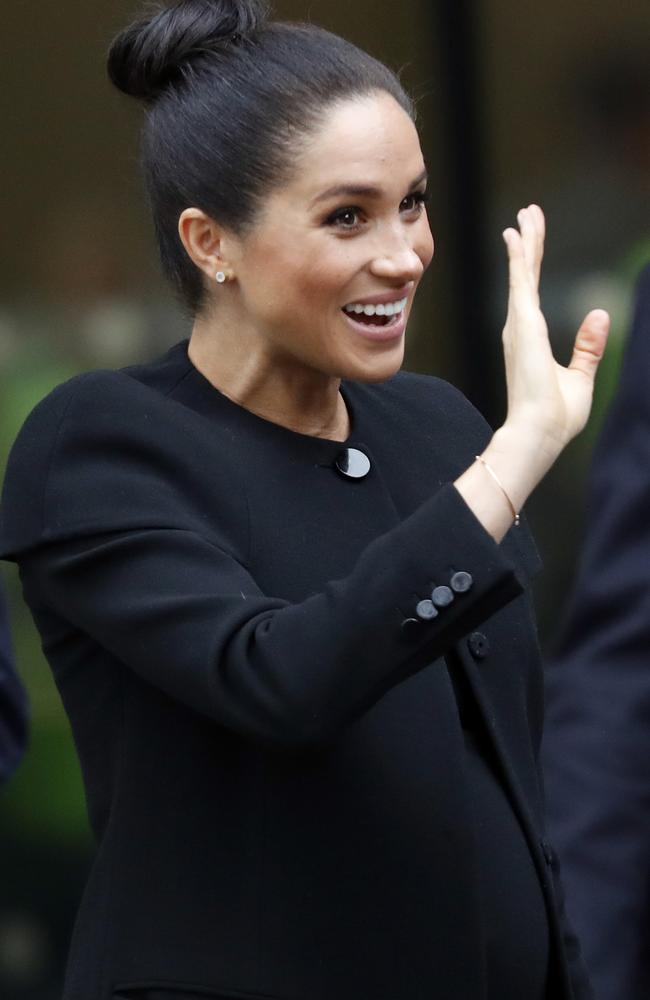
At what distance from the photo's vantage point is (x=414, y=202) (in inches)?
89.6

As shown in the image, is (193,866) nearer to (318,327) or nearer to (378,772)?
(378,772)

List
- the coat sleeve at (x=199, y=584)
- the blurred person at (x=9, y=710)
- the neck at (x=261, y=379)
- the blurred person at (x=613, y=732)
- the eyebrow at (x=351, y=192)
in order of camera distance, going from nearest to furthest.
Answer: the coat sleeve at (x=199, y=584), the eyebrow at (x=351, y=192), the neck at (x=261, y=379), the blurred person at (x=613, y=732), the blurred person at (x=9, y=710)

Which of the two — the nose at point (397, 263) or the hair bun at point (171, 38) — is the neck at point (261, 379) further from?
the hair bun at point (171, 38)

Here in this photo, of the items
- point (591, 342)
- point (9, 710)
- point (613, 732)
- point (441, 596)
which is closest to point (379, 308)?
point (591, 342)

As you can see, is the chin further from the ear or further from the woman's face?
the ear

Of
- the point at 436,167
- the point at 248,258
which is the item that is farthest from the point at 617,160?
the point at 248,258

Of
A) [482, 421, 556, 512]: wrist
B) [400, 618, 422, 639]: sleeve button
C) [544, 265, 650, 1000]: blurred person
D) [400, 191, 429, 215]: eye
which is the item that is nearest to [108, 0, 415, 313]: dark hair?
[400, 191, 429, 215]: eye

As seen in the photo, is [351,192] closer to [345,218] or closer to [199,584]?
[345,218]

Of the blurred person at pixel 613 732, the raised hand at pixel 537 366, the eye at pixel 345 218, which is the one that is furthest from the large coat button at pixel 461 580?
the blurred person at pixel 613 732

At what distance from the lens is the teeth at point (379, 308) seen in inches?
87.7

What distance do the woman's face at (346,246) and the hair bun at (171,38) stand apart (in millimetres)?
224

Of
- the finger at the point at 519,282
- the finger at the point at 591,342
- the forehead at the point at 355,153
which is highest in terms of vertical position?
the forehead at the point at 355,153

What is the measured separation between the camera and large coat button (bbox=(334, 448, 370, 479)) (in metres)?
2.38

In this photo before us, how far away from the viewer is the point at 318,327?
2.24 metres
